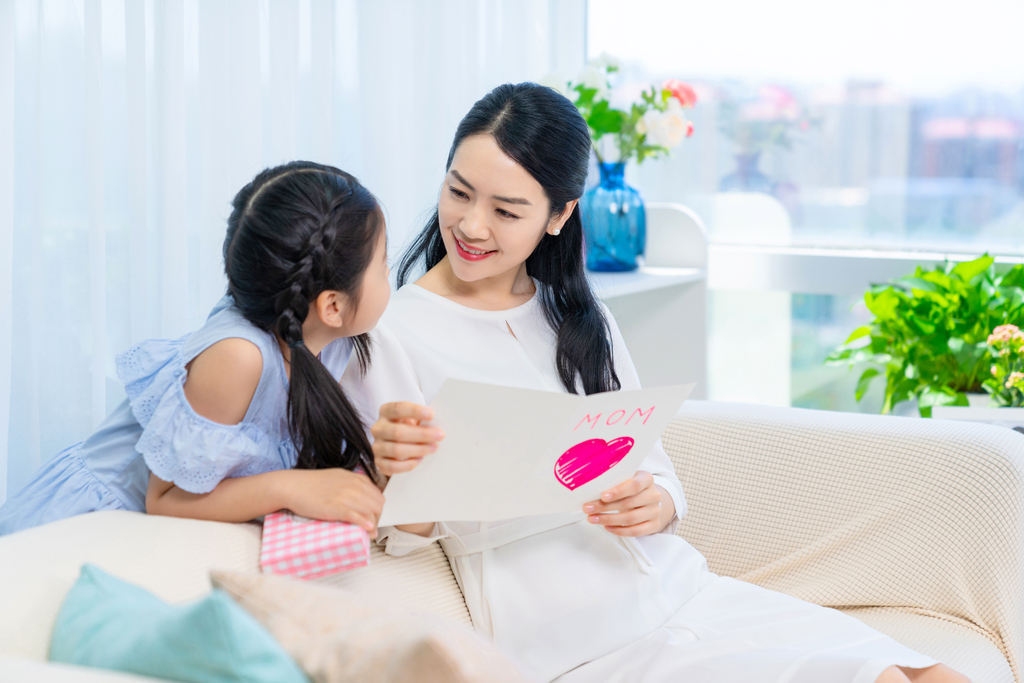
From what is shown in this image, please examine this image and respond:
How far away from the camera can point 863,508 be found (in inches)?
48.5

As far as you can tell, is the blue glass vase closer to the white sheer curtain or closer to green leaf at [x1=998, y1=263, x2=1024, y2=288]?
the white sheer curtain

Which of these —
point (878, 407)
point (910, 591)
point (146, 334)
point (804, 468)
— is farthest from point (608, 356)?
point (878, 407)

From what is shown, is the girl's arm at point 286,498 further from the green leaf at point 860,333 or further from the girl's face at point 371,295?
the green leaf at point 860,333

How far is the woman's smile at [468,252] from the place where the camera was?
3.69 ft

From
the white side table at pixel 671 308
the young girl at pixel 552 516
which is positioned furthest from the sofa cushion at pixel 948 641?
the white side table at pixel 671 308

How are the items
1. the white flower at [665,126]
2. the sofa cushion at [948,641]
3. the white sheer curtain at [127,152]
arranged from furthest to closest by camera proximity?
the white flower at [665,126] < the white sheer curtain at [127,152] < the sofa cushion at [948,641]

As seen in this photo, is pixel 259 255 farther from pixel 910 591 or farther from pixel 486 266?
pixel 910 591

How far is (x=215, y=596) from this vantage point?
479 millimetres

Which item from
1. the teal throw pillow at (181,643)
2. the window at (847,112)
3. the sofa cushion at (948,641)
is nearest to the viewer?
the teal throw pillow at (181,643)

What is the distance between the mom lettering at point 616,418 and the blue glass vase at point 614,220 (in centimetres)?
136

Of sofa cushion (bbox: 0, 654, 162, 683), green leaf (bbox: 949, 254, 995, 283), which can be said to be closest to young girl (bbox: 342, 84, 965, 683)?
sofa cushion (bbox: 0, 654, 162, 683)

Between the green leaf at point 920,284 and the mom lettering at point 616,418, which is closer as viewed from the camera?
the mom lettering at point 616,418

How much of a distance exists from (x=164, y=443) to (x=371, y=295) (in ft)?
0.81

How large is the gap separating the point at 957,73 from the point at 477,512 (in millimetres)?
2144
